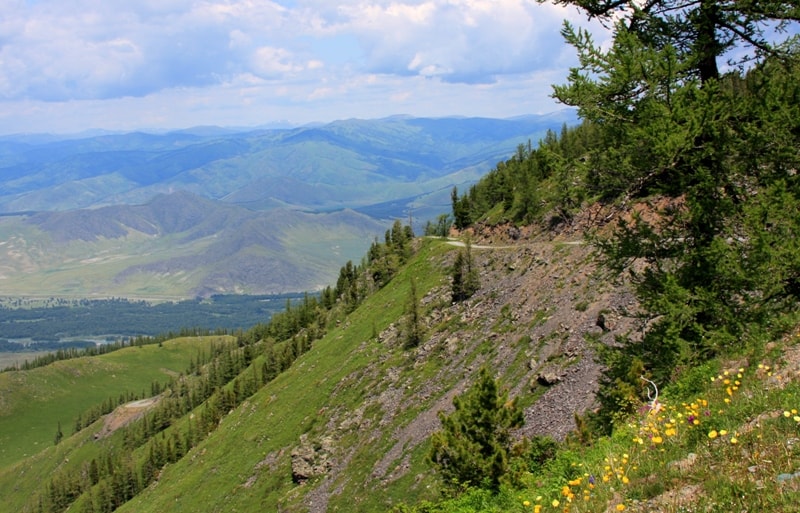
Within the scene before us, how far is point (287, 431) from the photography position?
82.5 m

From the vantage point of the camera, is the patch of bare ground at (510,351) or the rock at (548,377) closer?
the patch of bare ground at (510,351)

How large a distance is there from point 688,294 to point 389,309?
285 ft

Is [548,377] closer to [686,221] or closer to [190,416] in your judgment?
[686,221]

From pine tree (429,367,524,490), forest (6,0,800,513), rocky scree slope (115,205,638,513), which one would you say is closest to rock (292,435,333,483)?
rocky scree slope (115,205,638,513)

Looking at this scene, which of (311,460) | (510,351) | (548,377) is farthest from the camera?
(311,460)

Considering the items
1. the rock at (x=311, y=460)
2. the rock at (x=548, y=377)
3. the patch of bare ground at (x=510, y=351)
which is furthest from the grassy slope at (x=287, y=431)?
the rock at (x=548, y=377)

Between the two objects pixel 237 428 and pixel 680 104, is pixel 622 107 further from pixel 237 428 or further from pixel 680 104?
pixel 237 428

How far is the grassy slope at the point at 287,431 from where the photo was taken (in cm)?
6662

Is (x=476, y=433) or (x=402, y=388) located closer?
(x=476, y=433)

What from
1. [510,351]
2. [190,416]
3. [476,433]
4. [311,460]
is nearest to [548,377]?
[510,351]

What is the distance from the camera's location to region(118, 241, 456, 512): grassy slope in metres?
66.6

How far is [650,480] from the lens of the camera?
33.0 ft

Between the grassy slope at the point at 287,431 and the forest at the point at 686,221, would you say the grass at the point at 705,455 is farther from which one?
the grassy slope at the point at 287,431

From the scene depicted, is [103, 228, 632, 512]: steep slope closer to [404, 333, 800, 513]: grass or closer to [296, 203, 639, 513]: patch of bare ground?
[296, 203, 639, 513]: patch of bare ground
